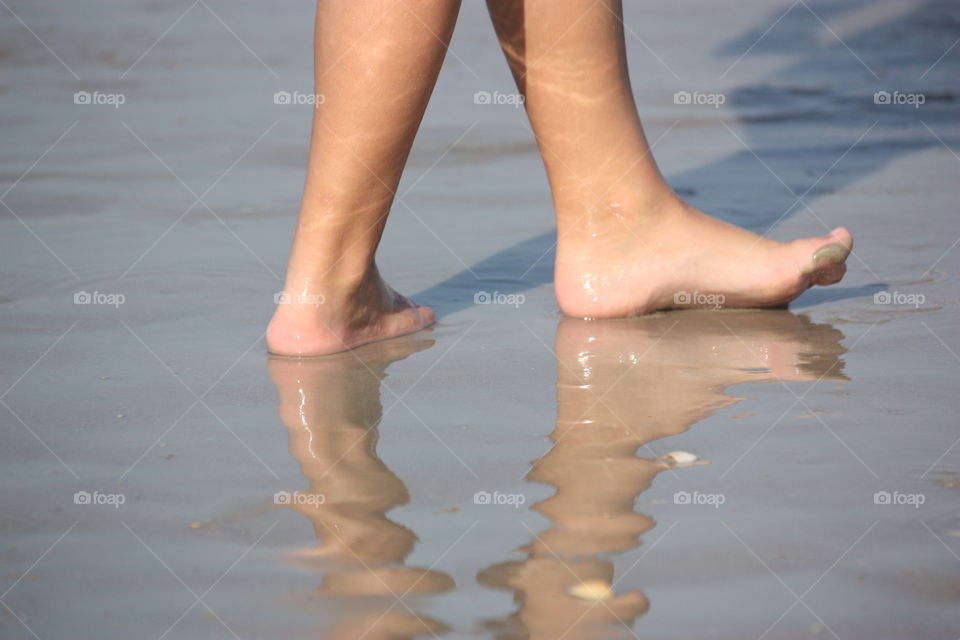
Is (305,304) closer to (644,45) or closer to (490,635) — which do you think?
(490,635)

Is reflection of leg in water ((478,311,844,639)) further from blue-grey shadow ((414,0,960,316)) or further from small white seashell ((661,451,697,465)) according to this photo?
blue-grey shadow ((414,0,960,316))

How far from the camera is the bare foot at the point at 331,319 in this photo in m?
2.04

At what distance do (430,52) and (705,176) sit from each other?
1576 mm

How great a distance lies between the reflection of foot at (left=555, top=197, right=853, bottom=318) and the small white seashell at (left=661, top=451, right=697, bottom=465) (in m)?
0.70

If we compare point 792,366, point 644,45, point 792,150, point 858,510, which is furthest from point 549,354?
point 644,45

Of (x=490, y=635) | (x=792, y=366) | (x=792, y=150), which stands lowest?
(x=490, y=635)

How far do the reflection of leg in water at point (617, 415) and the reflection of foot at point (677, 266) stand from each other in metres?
0.04

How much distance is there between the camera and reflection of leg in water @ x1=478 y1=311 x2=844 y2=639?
1.26 m

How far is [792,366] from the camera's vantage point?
1.96 m

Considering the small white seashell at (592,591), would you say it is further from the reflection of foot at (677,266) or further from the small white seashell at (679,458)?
the reflection of foot at (677,266)

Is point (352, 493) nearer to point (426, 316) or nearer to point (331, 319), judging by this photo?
point (331, 319)

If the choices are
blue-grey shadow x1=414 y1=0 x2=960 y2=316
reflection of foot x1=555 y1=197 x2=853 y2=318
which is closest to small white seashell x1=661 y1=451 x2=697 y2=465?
reflection of foot x1=555 y1=197 x2=853 y2=318

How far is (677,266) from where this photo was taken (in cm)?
231

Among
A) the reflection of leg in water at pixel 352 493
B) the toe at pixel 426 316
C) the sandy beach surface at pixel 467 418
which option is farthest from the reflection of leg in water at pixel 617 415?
the toe at pixel 426 316
